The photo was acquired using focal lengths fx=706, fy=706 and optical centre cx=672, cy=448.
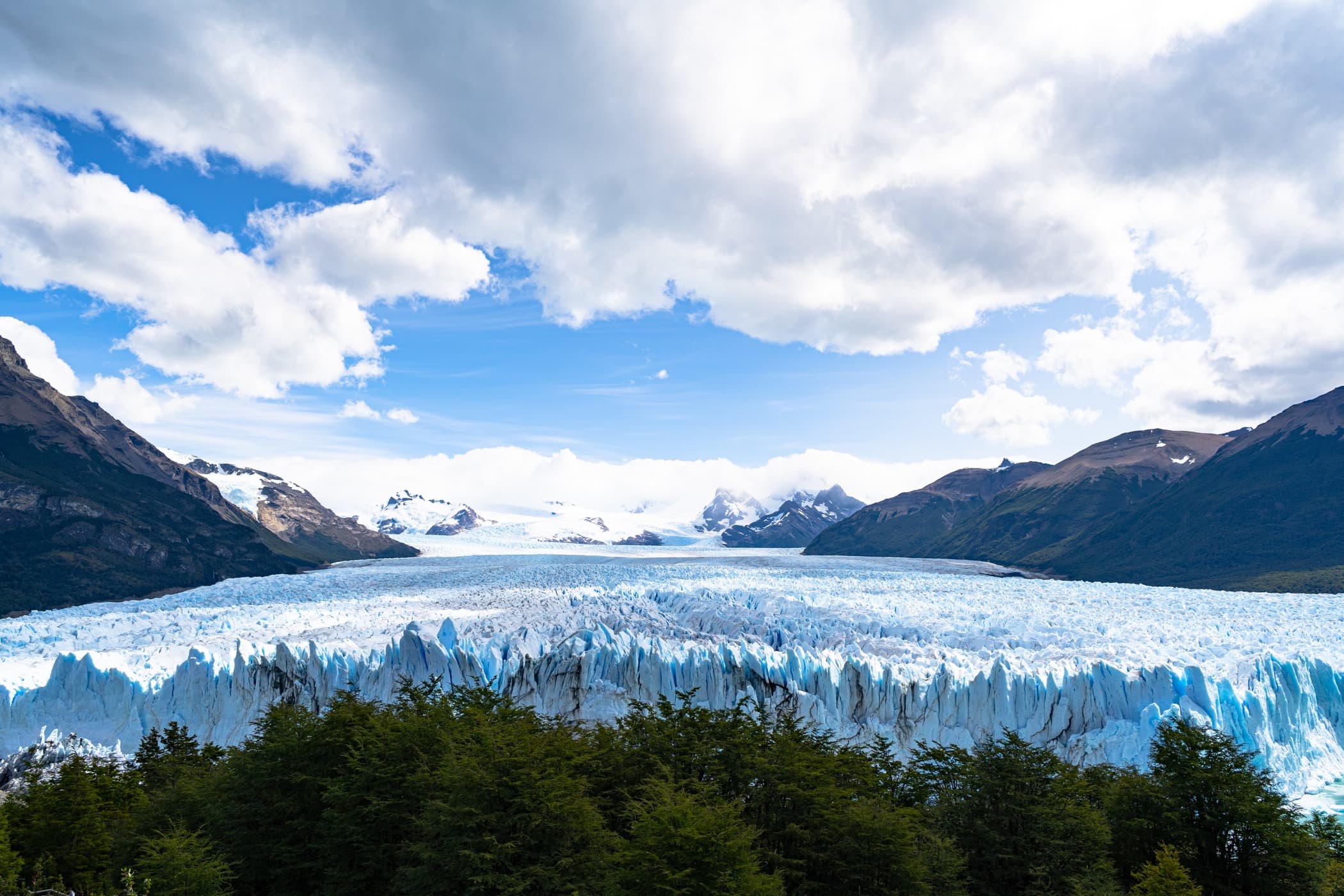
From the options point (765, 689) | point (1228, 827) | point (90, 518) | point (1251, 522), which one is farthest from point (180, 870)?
point (1251, 522)

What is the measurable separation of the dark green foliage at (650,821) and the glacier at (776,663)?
9.29 metres

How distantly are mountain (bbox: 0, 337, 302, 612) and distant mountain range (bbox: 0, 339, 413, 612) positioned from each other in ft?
0.68

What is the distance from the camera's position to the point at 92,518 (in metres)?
122

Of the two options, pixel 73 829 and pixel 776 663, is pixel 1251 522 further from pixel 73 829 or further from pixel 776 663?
pixel 73 829

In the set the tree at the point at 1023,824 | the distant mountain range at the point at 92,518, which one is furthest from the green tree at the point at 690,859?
the distant mountain range at the point at 92,518

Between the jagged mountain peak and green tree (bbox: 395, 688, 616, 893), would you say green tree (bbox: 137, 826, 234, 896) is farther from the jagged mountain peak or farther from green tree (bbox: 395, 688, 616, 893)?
the jagged mountain peak

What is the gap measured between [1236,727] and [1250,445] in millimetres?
173123

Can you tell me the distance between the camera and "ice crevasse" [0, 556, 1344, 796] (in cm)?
3216

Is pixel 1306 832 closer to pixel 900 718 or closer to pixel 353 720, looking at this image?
pixel 900 718

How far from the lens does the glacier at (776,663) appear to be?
106 ft

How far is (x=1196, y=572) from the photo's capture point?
4690 inches

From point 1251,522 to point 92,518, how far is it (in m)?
210

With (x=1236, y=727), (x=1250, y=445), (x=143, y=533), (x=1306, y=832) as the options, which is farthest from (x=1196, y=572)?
(x=143, y=533)

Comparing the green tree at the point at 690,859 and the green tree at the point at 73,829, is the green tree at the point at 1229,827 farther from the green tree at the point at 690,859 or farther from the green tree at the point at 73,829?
the green tree at the point at 73,829
